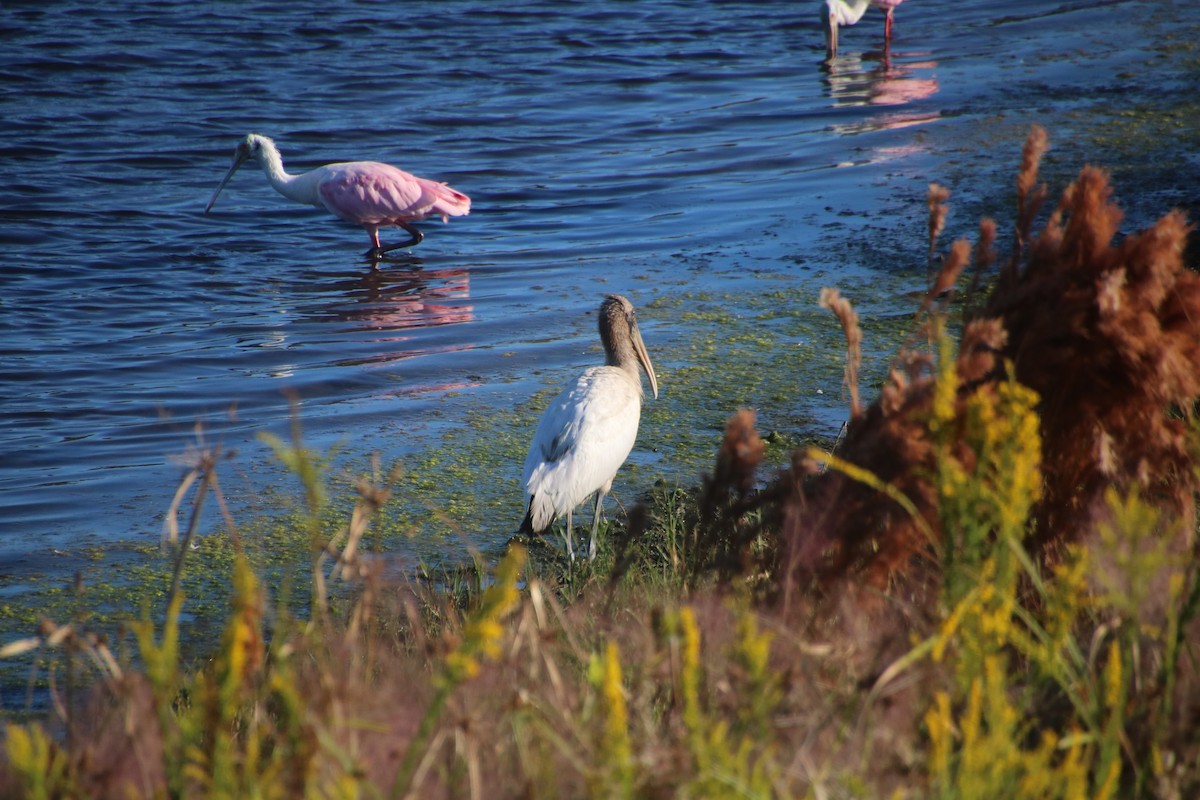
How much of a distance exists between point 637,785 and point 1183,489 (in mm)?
1295

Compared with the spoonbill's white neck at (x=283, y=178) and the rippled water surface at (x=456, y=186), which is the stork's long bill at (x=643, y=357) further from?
the spoonbill's white neck at (x=283, y=178)

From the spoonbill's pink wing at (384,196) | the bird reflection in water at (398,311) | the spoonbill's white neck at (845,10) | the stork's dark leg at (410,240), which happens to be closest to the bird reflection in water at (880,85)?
the spoonbill's white neck at (845,10)

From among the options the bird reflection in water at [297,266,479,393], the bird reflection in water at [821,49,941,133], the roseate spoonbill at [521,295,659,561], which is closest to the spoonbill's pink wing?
the bird reflection in water at [297,266,479,393]

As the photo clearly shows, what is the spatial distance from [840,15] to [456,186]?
7729 mm

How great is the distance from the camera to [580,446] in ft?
14.6

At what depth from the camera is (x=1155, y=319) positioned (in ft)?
7.33

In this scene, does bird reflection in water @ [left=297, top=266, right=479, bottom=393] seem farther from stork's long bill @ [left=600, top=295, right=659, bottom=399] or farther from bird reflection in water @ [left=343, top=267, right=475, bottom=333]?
stork's long bill @ [left=600, top=295, right=659, bottom=399]

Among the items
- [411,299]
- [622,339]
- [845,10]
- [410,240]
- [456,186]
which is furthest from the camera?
[845,10]

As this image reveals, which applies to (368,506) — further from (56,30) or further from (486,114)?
(56,30)

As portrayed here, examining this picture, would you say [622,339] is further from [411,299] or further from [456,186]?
[456,186]

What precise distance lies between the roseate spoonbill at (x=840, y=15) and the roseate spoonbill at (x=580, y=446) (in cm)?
1254

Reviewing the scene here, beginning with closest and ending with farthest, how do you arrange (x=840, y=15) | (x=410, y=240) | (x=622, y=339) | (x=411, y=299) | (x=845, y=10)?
(x=622, y=339)
(x=411, y=299)
(x=410, y=240)
(x=840, y=15)
(x=845, y=10)

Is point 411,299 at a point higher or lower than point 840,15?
lower

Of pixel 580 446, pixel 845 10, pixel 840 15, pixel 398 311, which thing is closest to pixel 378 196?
pixel 398 311
